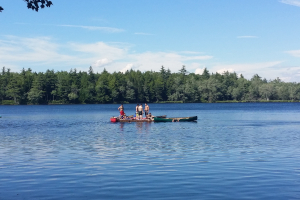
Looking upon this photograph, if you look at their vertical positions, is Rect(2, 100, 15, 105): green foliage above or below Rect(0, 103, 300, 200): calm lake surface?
above

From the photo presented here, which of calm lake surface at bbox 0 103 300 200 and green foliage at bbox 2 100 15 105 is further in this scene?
green foliage at bbox 2 100 15 105

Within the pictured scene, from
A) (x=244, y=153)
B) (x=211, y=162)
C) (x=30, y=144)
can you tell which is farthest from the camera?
(x=30, y=144)

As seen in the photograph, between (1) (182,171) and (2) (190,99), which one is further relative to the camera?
(2) (190,99)

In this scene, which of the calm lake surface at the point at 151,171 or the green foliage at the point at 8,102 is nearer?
the calm lake surface at the point at 151,171

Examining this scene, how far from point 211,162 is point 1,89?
172911 mm

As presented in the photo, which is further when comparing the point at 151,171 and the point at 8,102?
the point at 8,102

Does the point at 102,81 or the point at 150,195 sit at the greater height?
the point at 102,81

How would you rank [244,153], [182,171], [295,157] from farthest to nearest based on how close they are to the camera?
[244,153], [295,157], [182,171]

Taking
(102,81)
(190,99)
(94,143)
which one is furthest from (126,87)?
(94,143)

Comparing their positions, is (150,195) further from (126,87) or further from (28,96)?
(126,87)

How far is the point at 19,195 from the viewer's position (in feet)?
44.1

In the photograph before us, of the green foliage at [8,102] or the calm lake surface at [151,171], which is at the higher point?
the green foliage at [8,102]

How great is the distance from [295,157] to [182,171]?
7616 mm

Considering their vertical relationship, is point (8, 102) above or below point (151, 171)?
above
